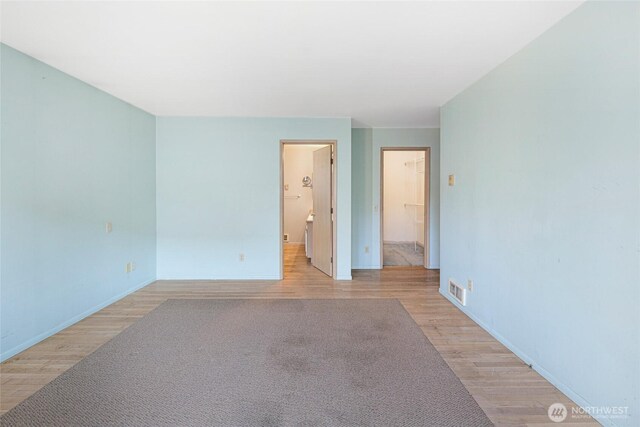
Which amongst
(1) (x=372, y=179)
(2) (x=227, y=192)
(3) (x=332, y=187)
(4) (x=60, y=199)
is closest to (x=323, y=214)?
(3) (x=332, y=187)

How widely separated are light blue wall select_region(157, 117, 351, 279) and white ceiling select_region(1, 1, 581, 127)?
2.92 ft

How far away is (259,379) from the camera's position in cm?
200

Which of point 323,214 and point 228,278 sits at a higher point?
point 323,214

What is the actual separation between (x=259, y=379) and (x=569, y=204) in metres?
2.29

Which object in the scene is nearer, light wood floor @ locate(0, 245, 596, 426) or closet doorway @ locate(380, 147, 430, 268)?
light wood floor @ locate(0, 245, 596, 426)

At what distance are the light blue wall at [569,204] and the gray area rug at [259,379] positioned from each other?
2.29ft

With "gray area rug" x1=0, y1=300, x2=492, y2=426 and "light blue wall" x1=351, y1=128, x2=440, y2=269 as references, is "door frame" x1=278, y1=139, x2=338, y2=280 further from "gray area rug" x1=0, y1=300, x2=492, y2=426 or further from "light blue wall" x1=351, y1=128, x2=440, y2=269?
"gray area rug" x1=0, y1=300, x2=492, y2=426

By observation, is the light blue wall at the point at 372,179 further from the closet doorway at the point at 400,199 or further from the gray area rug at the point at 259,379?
the closet doorway at the point at 400,199

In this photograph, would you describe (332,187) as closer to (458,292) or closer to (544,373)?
(458,292)

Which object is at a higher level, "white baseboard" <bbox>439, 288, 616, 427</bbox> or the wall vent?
the wall vent

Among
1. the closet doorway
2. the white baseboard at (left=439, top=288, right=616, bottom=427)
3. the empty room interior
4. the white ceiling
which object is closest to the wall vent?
the empty room interior

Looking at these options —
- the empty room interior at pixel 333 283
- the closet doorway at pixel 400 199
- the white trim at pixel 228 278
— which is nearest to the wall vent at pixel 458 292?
the empty room interior at pixel 333 283
